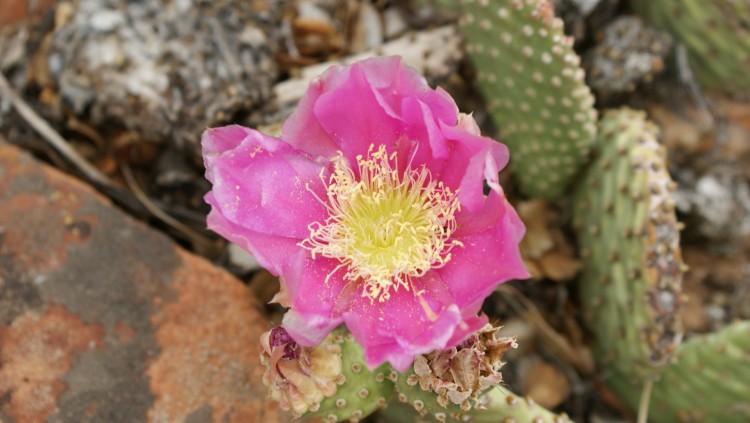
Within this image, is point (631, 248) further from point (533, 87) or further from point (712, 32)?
point (712, 32)

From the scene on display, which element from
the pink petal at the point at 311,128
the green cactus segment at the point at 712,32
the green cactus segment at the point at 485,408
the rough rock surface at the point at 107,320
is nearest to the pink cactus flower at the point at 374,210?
the pink petal at the point at 311,128

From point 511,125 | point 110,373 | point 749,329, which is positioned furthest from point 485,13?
point 110,373

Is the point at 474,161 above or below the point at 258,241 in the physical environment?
above

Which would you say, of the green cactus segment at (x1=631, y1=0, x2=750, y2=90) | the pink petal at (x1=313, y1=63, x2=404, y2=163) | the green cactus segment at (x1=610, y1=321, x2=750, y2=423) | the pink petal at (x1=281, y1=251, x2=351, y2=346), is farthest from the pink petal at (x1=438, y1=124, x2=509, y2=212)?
the green cactus segment at (x1=631, y1=0, x2=750, y2=90)

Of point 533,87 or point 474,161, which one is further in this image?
point 533,87

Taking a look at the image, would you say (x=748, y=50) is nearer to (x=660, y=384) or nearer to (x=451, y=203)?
(x=660, y=384)

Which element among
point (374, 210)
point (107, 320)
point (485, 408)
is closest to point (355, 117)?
point (374, 210)
